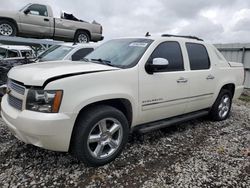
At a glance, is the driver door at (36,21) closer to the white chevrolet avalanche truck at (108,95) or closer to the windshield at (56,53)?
the windshield at (56,53)

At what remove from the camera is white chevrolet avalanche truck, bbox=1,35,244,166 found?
2969mm

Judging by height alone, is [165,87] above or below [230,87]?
above

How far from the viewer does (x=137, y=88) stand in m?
3.71

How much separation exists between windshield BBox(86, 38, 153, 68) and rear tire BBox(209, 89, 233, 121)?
8.02ft

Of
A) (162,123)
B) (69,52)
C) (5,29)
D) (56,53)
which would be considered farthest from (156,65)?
(5,29)

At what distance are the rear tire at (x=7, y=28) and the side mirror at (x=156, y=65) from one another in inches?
304

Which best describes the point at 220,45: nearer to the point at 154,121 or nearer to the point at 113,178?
the point at 154,121

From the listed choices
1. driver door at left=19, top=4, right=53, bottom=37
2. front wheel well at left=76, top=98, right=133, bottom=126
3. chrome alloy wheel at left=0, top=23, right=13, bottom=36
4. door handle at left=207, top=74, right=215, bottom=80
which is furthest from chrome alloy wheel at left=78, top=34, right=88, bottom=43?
front wheel well at left=76, top=98, right=133, bottom=126

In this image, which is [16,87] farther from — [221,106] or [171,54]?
[221,106]

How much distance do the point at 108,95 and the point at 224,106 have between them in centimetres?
363

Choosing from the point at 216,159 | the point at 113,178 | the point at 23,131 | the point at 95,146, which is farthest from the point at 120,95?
the point at 216,159

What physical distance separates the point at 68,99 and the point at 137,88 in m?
1.13

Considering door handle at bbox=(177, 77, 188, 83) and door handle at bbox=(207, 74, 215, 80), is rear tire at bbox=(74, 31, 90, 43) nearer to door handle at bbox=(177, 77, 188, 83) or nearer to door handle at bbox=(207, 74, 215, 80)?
door handle at bbox=(207, 74, 215, 80)

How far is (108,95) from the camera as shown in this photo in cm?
335
